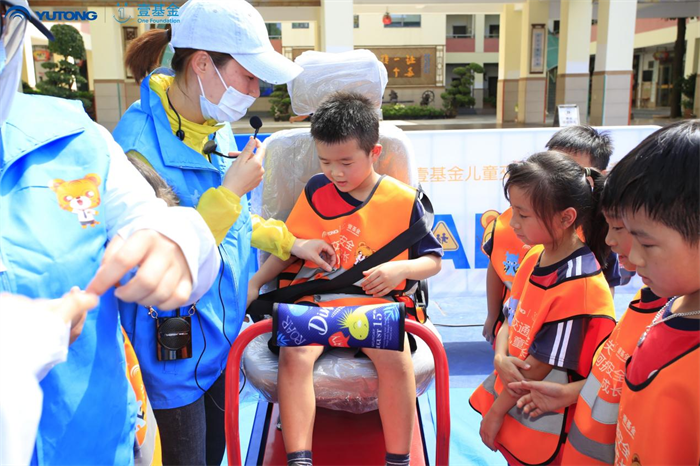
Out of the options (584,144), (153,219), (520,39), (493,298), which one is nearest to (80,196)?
(153,219)

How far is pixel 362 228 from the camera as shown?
2.19 meters

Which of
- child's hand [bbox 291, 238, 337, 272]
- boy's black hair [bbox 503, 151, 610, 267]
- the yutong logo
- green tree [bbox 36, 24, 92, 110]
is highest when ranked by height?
the yutong logo

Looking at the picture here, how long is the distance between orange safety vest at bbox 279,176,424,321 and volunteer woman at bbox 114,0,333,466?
1.63ft

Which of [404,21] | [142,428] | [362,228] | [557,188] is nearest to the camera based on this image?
[142,428]

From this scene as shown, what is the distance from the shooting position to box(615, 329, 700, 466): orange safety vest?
1.01 metres

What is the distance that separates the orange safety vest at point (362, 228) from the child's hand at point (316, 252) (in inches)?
1.4

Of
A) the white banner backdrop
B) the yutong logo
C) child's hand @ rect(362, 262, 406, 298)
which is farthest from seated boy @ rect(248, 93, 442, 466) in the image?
the yutong logo

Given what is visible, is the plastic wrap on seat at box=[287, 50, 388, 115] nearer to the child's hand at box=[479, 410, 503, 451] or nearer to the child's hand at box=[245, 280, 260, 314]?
the child's hand at box=[245, 280, 260, 314]

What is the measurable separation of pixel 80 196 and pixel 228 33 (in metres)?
0.85

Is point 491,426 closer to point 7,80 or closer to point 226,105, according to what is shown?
point 226,105

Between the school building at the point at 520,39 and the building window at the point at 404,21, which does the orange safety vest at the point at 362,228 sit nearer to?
the school building at the point at 520,39

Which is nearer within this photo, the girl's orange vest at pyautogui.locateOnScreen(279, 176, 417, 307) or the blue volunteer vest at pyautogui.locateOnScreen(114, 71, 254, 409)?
the blue volunteer vest at pyautogui.locateOnScreen(114, 71, 254, 409)

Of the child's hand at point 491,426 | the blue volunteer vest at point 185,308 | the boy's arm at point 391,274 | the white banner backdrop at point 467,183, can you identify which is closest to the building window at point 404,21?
the white banner backdrop at point 467,183

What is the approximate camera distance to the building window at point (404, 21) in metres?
30.5
